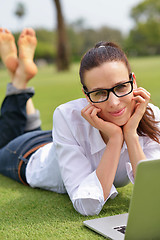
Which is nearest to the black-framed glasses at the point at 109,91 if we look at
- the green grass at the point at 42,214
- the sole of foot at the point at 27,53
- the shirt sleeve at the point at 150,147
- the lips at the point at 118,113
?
the lips at the point at 118,113

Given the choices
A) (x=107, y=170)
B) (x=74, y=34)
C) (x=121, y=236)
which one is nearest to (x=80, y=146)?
(x=107, y=170)

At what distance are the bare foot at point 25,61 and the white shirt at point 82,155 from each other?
58.3 inches

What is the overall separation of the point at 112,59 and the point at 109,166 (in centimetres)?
64

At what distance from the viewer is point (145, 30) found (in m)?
81.9

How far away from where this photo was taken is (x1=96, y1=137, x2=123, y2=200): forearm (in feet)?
7.54

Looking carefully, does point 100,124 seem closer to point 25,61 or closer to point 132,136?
point 132,136

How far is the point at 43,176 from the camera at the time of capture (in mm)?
2912

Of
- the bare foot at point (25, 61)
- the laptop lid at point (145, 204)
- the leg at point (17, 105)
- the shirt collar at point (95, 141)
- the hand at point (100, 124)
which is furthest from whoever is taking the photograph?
the bare foot at point (25, 61)

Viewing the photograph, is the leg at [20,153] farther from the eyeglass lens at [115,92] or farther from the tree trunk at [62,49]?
the tree trunk at [62,49]

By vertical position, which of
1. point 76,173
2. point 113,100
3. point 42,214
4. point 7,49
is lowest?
point 42,214

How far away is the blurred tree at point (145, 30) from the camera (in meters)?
76.9

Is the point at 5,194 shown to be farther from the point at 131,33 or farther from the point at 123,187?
the point at 131,33

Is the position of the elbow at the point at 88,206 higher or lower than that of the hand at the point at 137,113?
lower

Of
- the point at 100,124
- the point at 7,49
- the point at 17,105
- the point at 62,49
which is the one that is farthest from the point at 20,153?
the point at 62,49
